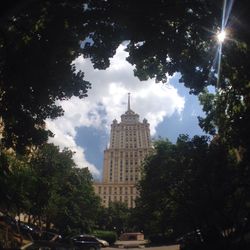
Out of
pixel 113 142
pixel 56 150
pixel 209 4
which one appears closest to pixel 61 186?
pixel 56 150

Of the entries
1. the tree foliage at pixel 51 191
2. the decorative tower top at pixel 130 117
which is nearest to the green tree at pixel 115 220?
A: the tree foliage at pixel 51 191

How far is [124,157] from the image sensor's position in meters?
135

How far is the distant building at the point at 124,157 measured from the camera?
432 ft

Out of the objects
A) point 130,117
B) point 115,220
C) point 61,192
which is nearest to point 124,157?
point 130,117

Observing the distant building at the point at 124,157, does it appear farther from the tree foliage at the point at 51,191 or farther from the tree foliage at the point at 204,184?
the tree foliage at the point at 204,184

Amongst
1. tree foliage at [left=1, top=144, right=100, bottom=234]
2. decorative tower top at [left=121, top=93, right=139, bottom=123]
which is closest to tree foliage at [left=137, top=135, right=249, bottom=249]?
tree foliage at [left=1, top=144, right=100, bottom=234]

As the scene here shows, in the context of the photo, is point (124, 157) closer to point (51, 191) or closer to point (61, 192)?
point (61, 192)

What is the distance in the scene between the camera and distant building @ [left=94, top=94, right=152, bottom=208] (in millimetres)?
131750

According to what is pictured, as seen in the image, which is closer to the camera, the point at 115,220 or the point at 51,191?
the point at 51,191

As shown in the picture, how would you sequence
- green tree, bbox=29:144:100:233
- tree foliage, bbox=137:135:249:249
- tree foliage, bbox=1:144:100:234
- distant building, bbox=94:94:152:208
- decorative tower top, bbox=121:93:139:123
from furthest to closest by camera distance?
1. decorative tower top, bbox=121:93:139:123
2. distant building, bbox=94:94:152:208
3. green tree, bbox=29:144:100:233
4. tree foliage, bbox=1:144:100:234
5. tree foliage, bbox=137:135:249:249

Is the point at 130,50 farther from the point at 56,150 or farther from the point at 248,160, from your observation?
the point at 56,150

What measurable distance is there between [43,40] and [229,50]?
732cm

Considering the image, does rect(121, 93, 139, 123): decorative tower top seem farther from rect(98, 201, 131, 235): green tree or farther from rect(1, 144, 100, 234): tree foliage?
rect(1, 144, 100, 234): tree foliage

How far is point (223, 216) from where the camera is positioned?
91.0 ft
